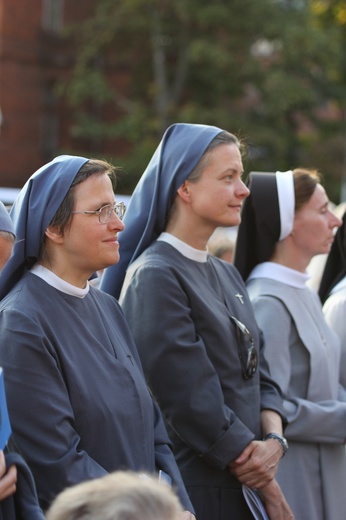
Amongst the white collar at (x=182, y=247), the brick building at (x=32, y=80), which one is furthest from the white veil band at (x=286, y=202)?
the brick building at (x=32, y=80)

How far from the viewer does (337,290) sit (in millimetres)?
5797

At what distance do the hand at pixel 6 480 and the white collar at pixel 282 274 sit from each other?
7.99ft

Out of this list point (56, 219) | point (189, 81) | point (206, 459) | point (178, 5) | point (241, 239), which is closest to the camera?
point (56, 219)

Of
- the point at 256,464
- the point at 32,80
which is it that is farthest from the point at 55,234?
the point at 32,80

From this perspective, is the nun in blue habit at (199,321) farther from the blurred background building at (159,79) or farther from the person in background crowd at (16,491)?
the blurred background building at (159,79)

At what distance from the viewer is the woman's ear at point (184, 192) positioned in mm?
4582

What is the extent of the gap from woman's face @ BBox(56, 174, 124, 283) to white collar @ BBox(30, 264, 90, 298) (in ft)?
0.13

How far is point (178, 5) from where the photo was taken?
2892cm

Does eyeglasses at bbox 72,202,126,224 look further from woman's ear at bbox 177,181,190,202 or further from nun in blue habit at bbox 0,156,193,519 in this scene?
woman's ear at bbox 177,181,190,202

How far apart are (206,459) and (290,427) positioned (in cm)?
71

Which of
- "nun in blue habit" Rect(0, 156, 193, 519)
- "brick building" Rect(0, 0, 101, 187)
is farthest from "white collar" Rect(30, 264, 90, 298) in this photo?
"brick building" Rect(0, 0, 101, 187)

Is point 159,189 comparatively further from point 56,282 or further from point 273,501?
point 273,501

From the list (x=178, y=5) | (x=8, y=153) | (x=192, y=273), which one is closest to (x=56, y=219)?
(x=192, y=273)

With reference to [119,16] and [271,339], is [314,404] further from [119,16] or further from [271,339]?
[119,16]
